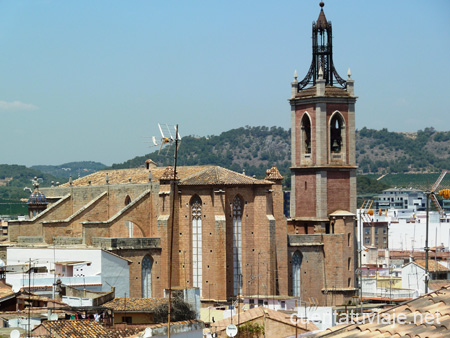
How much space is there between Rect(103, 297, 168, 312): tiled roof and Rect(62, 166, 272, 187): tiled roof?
17.7 m

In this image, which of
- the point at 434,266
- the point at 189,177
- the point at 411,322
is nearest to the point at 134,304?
the point at 189,177

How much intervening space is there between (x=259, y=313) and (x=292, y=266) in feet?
79.9

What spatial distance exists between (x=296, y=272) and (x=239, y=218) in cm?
530

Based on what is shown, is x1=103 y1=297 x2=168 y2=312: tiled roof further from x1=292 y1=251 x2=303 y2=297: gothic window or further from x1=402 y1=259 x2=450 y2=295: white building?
x1=402 y1=259 x2=450 y2=295: white building

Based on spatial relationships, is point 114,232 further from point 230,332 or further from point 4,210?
point 4,210

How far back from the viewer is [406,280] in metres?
60.8

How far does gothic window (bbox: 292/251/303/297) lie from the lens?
58.1 m

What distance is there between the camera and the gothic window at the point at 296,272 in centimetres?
5806

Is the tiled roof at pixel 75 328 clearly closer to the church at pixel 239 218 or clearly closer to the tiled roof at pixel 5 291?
the tiled roof at pixel 5 291

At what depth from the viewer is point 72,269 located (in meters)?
47.8

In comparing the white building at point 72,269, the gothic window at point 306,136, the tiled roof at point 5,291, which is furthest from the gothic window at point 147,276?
the tiled roof at point 5,291

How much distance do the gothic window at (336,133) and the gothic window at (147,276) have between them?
1410 centimetres

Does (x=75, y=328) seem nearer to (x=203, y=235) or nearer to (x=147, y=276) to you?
(x=147, y=276)

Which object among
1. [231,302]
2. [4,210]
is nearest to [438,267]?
[231,302]
